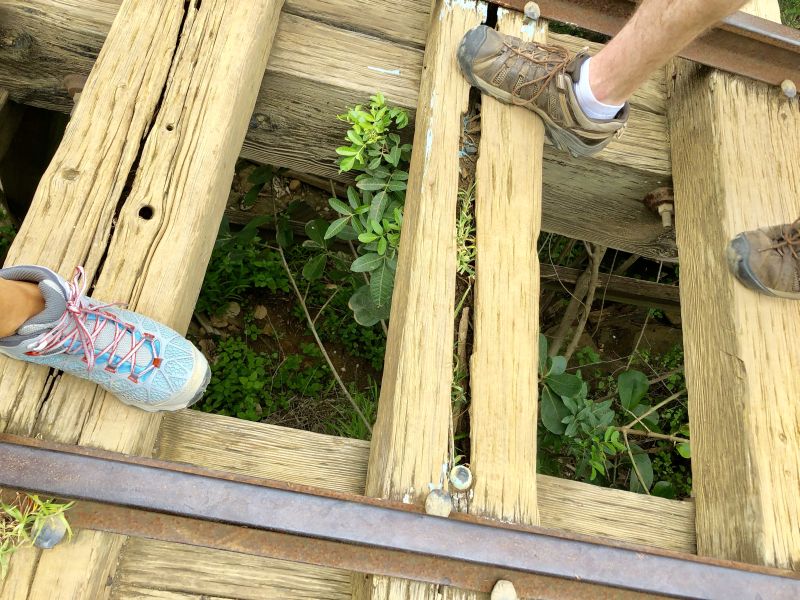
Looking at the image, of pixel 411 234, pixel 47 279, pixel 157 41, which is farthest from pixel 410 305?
pixel 157 41

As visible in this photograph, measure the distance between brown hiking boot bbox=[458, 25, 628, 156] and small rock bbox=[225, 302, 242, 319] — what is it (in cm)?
209

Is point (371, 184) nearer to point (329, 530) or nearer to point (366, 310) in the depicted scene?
point (366, 310)

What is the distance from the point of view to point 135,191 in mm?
1587

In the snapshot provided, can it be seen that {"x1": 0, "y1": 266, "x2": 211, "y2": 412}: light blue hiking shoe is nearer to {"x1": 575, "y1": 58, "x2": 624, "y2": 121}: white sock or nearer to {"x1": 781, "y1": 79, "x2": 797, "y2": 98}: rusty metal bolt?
{"x1": 575, "y1": 58, "x2": 624, "y2": 121}: white sock

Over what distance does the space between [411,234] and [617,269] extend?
8.40 feet

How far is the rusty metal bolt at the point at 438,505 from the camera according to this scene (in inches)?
52.2

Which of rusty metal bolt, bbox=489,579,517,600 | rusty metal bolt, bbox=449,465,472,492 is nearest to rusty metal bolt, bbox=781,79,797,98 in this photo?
rusty metal bolt, bbox=449,465,472,492

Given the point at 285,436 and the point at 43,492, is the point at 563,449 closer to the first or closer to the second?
the point at 285,436

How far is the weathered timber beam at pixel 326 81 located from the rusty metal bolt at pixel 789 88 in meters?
0.39

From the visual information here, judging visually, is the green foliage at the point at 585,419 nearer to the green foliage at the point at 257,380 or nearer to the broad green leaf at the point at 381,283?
the broad green leaf at the point at 381,283

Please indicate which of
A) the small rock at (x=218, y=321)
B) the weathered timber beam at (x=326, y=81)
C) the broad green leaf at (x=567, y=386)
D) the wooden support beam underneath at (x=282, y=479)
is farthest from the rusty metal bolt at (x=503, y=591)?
the small rock at (x=218, y=321)

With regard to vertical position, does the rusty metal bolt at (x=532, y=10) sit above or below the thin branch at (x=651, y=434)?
above

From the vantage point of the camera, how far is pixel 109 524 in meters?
1.29

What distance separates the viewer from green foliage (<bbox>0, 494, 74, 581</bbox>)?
48.9 inches
